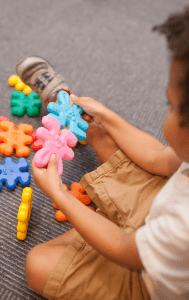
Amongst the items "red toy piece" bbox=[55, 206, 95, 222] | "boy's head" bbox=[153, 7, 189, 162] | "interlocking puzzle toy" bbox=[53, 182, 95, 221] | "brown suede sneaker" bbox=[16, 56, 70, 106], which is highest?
"boy's head" bbox=[153, 7, 189, 162]

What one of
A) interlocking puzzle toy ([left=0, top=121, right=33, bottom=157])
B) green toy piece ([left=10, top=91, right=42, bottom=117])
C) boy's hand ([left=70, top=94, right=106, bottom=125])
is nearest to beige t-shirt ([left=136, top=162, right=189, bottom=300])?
boy's hand ([left=70, top=94, right=106, bottom=125])

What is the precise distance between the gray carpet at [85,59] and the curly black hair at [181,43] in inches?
19.1

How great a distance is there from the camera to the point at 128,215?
58cm

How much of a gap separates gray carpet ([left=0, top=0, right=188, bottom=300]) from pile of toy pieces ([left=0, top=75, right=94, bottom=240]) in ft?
0.11

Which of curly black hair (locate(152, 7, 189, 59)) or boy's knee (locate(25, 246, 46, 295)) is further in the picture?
boy's knee (locate(25, 246, 46, 295))

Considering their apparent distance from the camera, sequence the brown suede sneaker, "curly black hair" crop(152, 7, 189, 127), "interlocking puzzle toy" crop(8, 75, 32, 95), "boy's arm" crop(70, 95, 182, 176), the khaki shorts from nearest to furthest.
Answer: "curly black hair" crop(152, 7, 189, 127)
the khaki shorts
"boy's arm" crop(70, 95, 182, 176)
the brown suede sneaker
"interlocking puzzle toy" crop(8, 75, 32, 95)

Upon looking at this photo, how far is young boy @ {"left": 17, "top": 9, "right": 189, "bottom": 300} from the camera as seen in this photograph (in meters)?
0.39

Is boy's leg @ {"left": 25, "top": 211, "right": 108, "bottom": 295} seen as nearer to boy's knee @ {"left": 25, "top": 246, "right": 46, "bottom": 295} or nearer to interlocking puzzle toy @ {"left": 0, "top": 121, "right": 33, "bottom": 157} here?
boy's knee @ {"left": 25, "top": 246, "right": 46, "bottom": 295}

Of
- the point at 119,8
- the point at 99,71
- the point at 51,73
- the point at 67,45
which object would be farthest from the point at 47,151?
the point at 119,8

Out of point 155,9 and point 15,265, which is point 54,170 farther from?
point 155,9

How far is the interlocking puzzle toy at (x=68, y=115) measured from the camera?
641mm

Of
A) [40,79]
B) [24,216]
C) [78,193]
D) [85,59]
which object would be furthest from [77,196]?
[85,59]

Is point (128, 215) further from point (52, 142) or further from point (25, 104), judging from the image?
point (25, 104)

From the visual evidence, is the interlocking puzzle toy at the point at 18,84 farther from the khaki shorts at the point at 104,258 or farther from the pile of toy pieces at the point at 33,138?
the khaki shorts at the point at 104,258
